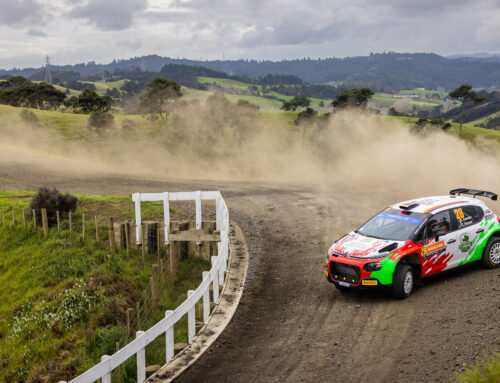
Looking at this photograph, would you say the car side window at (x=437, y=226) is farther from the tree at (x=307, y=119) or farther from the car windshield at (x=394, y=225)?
the tree at (x=307, y=119)

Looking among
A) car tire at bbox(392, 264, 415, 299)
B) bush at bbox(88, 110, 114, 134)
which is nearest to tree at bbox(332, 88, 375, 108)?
bush at bbox(88, 110, 114, 134)

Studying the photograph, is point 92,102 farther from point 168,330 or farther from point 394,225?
point 168,330

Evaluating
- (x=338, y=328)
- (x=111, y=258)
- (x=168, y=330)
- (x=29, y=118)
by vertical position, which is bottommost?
(x=111, y=258)

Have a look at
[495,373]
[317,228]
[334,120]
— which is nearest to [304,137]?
[334,120]

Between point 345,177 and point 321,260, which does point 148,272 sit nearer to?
point 321,260

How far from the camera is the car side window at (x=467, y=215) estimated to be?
11.4m

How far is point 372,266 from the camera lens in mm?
10055

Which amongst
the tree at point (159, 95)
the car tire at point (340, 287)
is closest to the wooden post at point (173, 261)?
the car tire at point (340, 287)

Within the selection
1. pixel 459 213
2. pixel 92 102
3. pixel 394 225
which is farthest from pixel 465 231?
pixel 92 102

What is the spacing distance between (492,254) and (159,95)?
47.7 meters

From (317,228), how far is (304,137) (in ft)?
143

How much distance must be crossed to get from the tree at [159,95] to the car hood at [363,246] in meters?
46.7

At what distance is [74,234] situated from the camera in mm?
17906

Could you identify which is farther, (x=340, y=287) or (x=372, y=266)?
(x=340, y=287)
